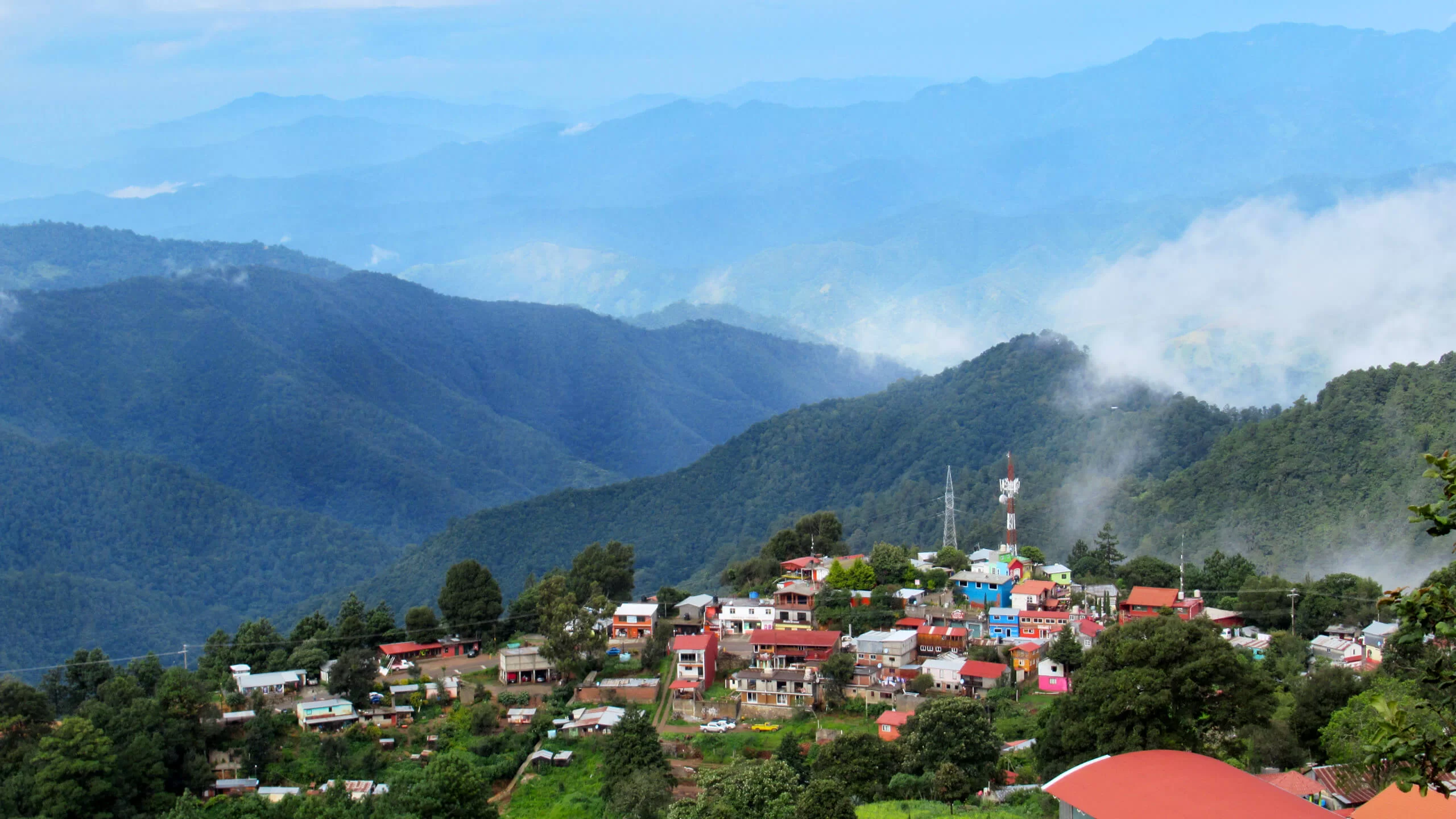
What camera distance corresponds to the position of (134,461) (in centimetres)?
9706

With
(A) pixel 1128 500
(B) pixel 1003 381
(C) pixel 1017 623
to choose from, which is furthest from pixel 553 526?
(C) pixel 1017 623

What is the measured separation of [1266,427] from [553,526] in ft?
139

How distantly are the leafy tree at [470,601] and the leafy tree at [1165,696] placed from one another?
20175mm

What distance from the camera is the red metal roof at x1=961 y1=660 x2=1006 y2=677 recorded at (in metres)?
31.5

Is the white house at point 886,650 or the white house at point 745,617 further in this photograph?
the white house at point 745,617

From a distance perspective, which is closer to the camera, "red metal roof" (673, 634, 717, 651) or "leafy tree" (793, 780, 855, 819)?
"leafy tree" (793, 780, 855, 819)

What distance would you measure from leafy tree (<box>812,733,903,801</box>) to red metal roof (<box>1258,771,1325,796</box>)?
271 inches

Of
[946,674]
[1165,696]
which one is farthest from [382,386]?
[1165,696]

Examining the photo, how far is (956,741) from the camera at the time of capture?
77.0ft

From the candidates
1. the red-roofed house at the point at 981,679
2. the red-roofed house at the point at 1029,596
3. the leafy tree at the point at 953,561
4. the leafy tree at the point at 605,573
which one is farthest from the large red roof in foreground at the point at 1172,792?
the leafy tree at the point at 605,573

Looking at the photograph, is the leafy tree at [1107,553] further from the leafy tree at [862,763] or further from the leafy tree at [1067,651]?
the leafy tree at [862,763]

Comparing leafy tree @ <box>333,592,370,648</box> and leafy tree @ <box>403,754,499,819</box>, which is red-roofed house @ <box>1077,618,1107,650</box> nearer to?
leafy tree @ <box>403,754,499,819</box>

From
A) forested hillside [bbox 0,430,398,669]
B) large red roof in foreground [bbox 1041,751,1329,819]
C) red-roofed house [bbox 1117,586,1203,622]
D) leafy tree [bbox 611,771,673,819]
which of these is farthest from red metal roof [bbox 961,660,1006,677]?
forested hillside [bbox 0,430,398,669]

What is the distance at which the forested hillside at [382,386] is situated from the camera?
11550 cm
